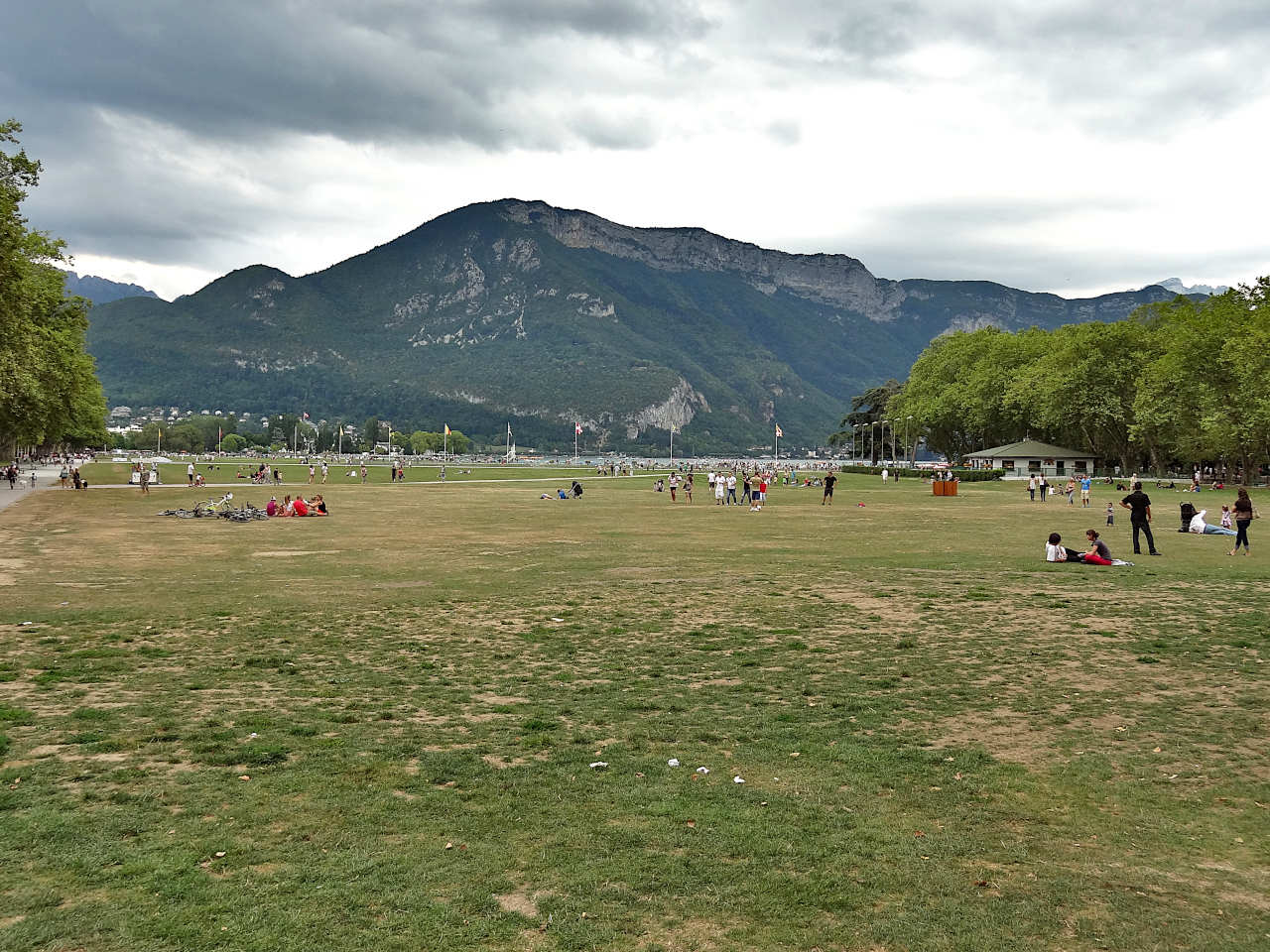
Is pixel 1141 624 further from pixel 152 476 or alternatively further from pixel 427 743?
pixel 152 476

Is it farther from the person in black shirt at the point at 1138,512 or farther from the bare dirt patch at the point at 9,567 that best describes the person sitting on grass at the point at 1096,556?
the bare dirt patch at the point at 9,567

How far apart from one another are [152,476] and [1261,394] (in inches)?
2925

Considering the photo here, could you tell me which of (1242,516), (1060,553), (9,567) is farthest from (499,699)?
(1242,516)

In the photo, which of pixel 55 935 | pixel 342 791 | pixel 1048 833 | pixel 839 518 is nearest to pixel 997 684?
pixel 1048 833

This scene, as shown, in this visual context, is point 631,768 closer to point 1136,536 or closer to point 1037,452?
point 1136,536

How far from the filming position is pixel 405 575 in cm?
1881

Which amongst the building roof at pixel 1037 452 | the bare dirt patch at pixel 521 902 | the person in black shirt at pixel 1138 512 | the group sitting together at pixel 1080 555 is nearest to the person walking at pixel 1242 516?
the person in black shirt at pixel 1138 512

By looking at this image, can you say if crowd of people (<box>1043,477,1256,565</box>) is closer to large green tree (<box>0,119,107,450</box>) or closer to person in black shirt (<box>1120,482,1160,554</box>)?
person in black shirt (<box>1120,482,1160,554</box>)

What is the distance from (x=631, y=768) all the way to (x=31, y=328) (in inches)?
1427

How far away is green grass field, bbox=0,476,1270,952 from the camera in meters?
4.98

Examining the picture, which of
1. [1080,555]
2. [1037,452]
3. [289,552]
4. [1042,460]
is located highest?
[1037,452]

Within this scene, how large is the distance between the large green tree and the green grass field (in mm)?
17884

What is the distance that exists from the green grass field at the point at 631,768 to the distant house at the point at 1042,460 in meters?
77.2

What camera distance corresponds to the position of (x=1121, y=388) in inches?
3209
